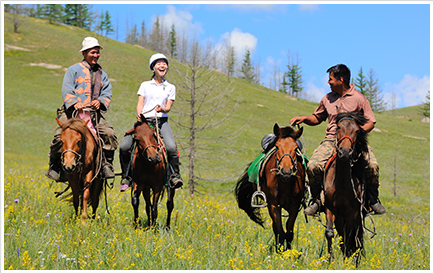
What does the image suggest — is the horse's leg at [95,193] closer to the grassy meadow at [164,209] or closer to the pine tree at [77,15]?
the grassy meadow at [164,209]

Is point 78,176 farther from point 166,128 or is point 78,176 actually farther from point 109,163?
point 166,128

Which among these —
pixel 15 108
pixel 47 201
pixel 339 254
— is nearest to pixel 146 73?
pixel 15 108

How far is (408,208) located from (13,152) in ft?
84.1

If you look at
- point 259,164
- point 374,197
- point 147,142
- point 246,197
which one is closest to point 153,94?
point 147,142

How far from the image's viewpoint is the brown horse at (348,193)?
18.3 ft

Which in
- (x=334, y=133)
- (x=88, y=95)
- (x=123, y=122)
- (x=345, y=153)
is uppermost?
(x=123, y=122)

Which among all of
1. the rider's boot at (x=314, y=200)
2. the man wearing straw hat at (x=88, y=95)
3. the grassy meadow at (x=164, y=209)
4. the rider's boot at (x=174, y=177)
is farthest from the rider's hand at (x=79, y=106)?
the rider's boot at (x=314, y=200)

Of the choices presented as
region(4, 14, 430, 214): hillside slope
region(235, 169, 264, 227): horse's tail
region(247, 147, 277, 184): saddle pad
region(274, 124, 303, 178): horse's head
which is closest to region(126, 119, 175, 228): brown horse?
region(235, 169, 264, 227): horse's tail

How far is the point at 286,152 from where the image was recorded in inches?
234

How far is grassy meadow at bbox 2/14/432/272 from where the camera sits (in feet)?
16.6

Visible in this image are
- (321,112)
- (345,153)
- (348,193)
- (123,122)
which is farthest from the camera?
(123,122)

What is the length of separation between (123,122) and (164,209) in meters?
24.0

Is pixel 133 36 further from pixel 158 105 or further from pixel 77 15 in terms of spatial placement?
pixel 158 105

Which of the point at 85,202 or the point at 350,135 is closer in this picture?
the point at 350,135
